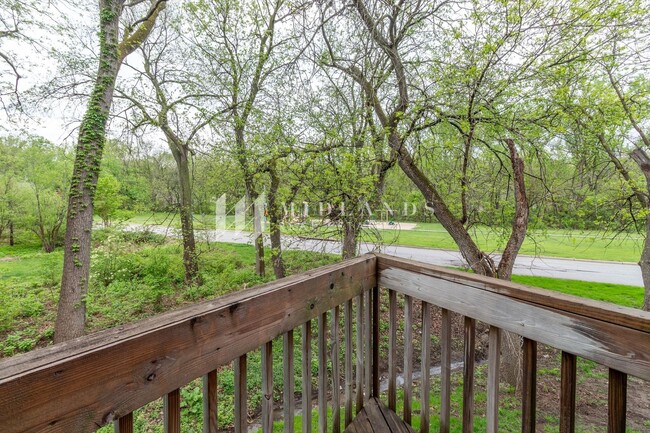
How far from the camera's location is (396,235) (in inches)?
195

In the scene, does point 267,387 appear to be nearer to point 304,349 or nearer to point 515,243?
point 304,349

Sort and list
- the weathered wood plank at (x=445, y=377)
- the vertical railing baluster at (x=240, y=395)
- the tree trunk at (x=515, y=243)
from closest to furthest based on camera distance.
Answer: the vertical railing baluster at (x=240, y=395)
the weathered wood plank at (x=445, y=377)
the tree trunk at (x=515, y=243)

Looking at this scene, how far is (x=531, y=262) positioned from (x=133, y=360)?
7.02 metres

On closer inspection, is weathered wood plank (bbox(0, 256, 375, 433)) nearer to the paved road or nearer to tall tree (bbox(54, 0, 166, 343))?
the paved road

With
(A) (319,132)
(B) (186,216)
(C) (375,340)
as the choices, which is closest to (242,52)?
(A) (319,132)

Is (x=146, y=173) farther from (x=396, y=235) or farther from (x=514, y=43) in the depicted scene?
(x=514, y=43)

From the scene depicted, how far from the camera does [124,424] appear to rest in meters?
0.63

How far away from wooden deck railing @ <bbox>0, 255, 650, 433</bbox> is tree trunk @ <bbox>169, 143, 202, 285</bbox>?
23.2 feet

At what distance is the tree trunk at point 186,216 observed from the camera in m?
7.39

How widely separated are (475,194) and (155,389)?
15.4ft

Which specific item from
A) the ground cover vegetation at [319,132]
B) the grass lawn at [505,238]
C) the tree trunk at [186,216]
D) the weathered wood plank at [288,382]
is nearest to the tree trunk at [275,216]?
the ground cover vegetation at [319,132]

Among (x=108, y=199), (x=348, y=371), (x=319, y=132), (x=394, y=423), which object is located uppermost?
(x=319, y=132)

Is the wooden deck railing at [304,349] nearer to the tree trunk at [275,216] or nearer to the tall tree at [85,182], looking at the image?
the tree trunk at [275,216]

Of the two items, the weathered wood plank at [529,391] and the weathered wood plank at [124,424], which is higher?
the weathered wood plank at [124,424]
